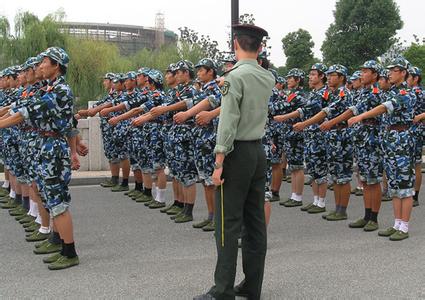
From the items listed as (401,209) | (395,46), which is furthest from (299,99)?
(395,46)

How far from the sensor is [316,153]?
7613mm

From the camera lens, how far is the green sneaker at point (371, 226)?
21.8ft

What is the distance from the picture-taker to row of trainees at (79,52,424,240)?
20.0ft

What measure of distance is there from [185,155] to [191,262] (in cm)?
233

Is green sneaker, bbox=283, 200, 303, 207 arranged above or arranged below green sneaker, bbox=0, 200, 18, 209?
above

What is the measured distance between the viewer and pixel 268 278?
15.7 feet

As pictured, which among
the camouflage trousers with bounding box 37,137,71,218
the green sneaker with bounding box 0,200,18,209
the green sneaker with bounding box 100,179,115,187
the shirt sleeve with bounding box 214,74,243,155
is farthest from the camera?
the green sneaker with bounding box 100,179,115,187

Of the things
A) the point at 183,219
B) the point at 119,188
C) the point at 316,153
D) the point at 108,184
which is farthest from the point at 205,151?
the point at 108,184

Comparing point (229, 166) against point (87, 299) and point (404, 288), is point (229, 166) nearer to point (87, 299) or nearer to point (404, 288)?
point (87, 299)

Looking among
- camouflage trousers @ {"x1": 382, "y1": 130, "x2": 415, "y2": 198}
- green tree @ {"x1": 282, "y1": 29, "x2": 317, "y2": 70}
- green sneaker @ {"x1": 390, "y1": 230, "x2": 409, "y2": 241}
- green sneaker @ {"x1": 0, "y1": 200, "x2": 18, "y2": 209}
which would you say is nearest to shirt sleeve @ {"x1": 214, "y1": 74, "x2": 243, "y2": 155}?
camouflage trousers @ {"x1": 382, "y1": 130, "x2": 415, "y2": 198}

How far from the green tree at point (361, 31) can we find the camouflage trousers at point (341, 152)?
22358 mm

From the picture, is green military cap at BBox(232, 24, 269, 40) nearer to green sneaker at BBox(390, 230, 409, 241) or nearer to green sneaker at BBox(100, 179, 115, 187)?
green sneaker at BBox(390, 230, 409, 241)

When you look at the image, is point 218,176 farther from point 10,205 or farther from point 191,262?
point 10,205

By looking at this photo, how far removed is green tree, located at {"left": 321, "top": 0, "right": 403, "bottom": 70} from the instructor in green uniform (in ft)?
84.7
